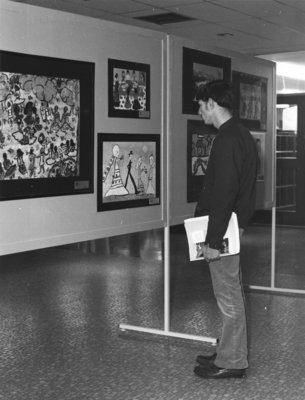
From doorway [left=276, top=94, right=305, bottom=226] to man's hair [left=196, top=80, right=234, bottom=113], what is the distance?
8247 mm

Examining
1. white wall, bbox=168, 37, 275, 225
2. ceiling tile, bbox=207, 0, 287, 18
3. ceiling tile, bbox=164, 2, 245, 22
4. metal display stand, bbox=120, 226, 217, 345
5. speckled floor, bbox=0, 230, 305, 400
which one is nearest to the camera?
speckled floor, bbox=0, 230, 305, 400

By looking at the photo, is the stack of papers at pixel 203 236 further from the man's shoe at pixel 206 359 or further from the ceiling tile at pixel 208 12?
the ceiling tile at pixel 208 12

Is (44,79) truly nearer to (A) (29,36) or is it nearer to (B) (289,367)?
(A) (29,36)

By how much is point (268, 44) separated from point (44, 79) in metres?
8.78

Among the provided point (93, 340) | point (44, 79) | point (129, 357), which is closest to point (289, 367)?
point (129, 357)

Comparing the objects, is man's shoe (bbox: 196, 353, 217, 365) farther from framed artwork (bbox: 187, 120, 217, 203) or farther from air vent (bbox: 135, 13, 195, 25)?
air vent (bbox: 135, 13, 195, 25)

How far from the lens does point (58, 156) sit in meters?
4.24

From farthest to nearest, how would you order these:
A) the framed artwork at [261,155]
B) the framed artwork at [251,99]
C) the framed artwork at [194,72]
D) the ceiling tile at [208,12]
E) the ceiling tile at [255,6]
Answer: the ceiling tile at [208,12], the ceiling tile at [255,6], the framed artwork at [261,155], the framed artwork at [251,99], the framed artwork at [194,72]

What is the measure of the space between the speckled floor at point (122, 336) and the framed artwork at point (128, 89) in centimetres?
162

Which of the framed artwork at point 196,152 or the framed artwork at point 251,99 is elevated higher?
the framed artwork at point 251,99

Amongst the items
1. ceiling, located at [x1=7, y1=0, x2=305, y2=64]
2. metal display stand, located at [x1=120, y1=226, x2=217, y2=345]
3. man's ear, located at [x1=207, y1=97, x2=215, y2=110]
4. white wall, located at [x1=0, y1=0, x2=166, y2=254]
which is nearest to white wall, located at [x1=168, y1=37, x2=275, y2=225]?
white wall, located at [x1=0, y1=0, x2=166, y2=254]

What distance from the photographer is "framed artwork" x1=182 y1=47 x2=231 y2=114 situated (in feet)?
17.5

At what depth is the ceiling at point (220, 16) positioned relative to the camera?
9016 millimetres

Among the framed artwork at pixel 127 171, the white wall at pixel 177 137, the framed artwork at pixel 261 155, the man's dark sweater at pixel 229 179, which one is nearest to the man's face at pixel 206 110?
the man's dark sweater at pixel 229 179
